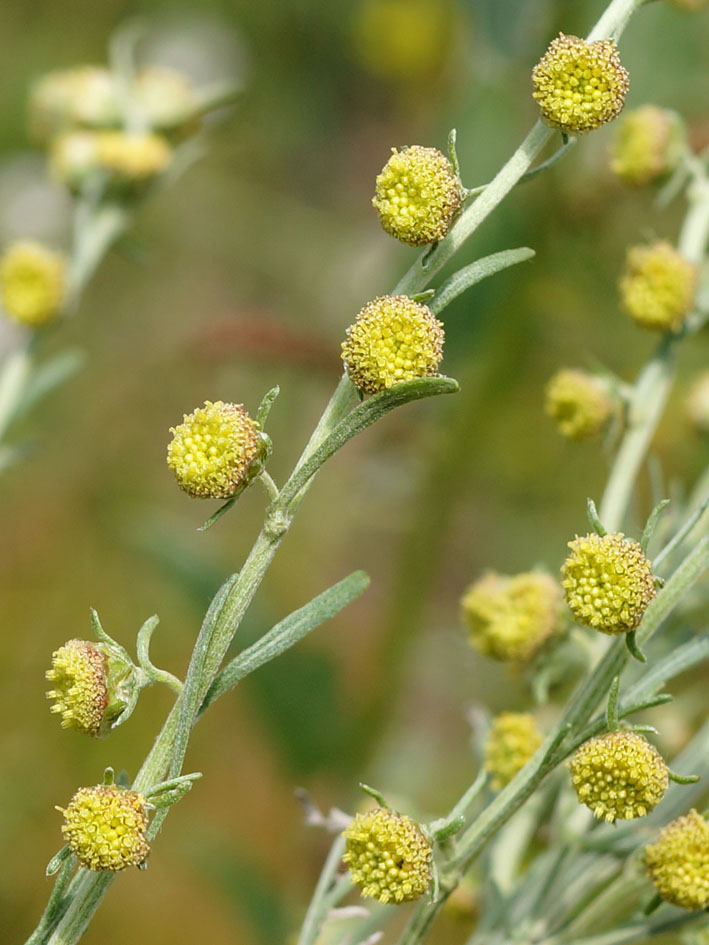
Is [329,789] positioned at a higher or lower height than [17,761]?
lower

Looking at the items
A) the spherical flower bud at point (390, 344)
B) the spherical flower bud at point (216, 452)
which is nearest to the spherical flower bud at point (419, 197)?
the spherical flower bud at point (390, 344)

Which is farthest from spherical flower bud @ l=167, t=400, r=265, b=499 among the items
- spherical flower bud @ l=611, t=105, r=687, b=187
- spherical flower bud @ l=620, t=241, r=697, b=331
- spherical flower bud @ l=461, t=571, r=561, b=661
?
spherical flower bud @ l=611, t=105, r=687, b=187

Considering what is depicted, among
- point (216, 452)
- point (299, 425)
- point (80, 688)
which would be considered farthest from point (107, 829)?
point (299, 425)

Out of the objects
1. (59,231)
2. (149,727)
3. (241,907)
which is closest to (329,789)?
(241,907)

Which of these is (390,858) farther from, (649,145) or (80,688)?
(649,145)

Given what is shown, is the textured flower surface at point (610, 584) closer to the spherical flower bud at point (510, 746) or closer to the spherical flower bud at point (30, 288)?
the spherical flower bud at point (510, 746)

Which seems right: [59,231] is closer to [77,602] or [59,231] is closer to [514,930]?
[77,602]
